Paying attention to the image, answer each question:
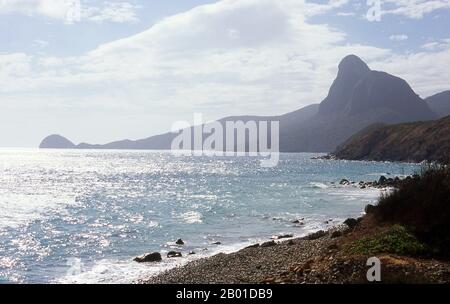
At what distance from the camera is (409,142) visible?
6565 inches

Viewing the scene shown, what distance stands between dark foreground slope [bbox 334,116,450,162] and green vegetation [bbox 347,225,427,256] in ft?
393

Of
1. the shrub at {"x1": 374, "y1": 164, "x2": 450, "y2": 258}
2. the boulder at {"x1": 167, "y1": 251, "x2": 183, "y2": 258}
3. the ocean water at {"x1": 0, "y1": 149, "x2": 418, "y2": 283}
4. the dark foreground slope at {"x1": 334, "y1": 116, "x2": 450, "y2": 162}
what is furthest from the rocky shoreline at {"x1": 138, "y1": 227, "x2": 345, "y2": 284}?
the dark foreground slope at {"x1": 334, "y1": 116, "x2": 450, "y2": 162}

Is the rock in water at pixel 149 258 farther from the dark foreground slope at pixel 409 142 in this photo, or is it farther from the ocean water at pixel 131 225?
the dark foreground slope at pixel 409 142

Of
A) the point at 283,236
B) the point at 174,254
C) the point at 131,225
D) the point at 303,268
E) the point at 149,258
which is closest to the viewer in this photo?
the point at 303,268

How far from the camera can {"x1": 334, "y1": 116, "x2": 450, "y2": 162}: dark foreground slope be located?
143375 mm

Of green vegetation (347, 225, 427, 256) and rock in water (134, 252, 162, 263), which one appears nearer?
A: green vegetation (347, 225, 427, 256)

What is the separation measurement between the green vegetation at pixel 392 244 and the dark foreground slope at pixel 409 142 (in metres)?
120

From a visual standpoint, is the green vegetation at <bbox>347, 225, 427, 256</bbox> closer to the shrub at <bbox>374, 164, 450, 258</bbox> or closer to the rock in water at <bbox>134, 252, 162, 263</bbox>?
the shrub at <bbox>374, 164, 450, 258</bbox>

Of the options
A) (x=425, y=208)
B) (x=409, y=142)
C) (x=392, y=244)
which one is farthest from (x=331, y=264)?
(x=409, y=142)

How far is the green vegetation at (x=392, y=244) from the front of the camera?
57.0 feet

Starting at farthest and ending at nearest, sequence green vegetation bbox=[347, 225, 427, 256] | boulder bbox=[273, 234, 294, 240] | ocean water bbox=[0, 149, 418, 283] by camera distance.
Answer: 1. boulder bbox=[273, 234, 294, 240]
2. ocean water bbox=[0, 149, 418, 283]
3. green vegetation bbox=[347, 225, 427, 256]

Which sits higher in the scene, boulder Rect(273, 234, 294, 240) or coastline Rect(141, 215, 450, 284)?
coastline Rect(141, 215, 450, 284)

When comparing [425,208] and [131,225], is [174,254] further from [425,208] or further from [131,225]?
[425,208]

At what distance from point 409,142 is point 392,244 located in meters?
162
